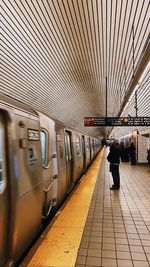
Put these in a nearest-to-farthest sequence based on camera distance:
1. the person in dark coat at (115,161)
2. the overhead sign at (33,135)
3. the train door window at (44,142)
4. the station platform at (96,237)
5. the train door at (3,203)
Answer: the train door at (3,203) → the station platform at (96,237) → the overhead sign at (33,135) → the train door window at (44,142) → the person in dark coat at (115,161)

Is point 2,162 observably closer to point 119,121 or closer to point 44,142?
point 44,142

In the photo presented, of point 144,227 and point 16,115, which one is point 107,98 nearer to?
point 144,227

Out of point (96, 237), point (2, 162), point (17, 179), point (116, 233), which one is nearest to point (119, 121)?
point (116, 233)

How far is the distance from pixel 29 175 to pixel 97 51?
6.18 meters

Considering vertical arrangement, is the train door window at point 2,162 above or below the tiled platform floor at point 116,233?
above

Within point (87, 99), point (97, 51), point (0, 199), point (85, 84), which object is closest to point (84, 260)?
point (0, 199)

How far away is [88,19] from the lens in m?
6.60

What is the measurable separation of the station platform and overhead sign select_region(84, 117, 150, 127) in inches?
304

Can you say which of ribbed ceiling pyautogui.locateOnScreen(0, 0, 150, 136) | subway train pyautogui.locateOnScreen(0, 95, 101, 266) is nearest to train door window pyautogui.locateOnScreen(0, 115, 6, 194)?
subway train pyautogui.locateOnScreen(0, 95, 101, 266)

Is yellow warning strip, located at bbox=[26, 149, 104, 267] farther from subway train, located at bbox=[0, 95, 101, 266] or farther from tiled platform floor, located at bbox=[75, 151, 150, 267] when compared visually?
subway train, located at bbox=[0, 95, 101, 266]

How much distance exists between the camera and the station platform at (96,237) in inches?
142

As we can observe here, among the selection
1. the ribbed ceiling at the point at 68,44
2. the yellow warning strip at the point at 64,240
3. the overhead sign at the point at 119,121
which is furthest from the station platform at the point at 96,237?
the overhead sign at the point at 119,121

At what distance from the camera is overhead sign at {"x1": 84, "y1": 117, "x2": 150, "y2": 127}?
14.7m

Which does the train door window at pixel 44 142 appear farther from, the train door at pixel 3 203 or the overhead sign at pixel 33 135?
the train door at pixel 3 203
